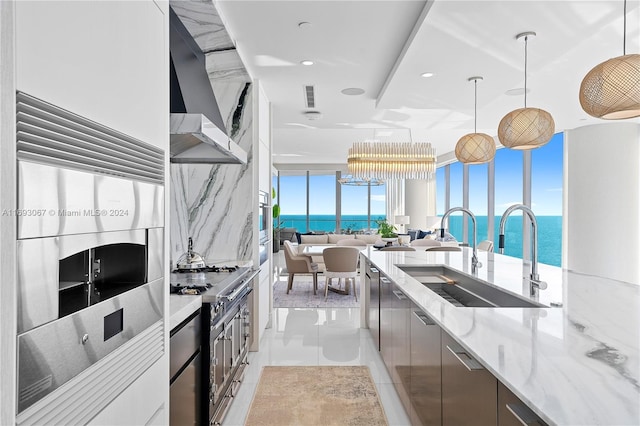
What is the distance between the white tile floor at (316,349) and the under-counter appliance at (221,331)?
0.17 meters

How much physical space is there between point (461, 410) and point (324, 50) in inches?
111

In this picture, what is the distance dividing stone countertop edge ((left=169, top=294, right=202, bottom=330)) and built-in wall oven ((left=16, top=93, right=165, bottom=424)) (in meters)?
0.27

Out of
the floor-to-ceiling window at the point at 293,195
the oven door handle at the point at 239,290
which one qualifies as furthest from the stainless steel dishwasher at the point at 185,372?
the floor-to-ceiling window at the point at 293,195

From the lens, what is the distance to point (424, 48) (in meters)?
3.12

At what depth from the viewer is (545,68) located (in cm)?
357

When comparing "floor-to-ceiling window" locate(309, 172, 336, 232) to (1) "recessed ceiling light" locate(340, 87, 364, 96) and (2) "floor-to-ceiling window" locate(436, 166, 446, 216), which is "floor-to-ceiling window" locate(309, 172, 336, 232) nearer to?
(2) "floor-to-ceiling window" locate(436, 166, 446, 216)

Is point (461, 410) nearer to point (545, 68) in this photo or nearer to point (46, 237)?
point (46, 237)

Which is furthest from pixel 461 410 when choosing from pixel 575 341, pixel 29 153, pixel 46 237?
pixel 29 153

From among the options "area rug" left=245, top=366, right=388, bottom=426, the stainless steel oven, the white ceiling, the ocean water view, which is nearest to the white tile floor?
"area rug" left=245, top=366, right=388, bottom=426

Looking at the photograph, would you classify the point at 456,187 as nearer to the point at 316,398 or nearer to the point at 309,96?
the point at 309,96

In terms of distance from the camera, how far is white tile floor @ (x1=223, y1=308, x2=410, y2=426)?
2.88m

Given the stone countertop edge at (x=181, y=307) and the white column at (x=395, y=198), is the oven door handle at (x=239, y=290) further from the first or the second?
the white column at (x=395, y=198)

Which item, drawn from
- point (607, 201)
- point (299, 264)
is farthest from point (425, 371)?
point (607, 201)

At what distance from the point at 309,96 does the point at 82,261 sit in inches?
151
